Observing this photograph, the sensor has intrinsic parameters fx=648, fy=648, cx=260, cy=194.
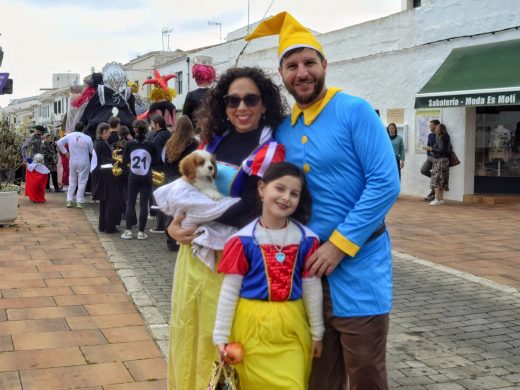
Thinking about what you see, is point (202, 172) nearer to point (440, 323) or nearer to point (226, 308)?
point (226, 308)

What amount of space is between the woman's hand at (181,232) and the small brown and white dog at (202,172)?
168 millimetres

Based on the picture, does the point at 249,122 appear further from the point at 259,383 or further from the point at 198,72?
the point at 198,72

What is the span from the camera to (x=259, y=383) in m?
2.55

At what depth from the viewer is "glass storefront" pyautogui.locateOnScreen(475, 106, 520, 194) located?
1387 centimetres

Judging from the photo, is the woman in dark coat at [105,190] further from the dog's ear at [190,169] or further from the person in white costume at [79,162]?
the dog's ear at [190,169]

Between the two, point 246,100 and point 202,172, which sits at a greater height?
point 246,100

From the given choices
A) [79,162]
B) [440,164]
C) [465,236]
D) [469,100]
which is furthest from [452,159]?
[79,162]

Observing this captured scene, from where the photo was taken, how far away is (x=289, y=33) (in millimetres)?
2703

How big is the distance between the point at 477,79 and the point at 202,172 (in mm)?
11410

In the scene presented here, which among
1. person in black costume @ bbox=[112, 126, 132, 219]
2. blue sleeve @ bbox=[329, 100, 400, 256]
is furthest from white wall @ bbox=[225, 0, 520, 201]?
blue sleeve @ bbox=[329, 100, 400, 256]

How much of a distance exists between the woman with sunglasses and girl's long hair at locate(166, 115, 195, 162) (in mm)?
2833

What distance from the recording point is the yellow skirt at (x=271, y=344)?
253cm

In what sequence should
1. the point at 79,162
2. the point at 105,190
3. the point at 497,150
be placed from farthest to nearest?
the point at 497,150 < the point at 79,162 < the point at 105,190

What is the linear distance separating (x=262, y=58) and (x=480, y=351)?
1851 cm
